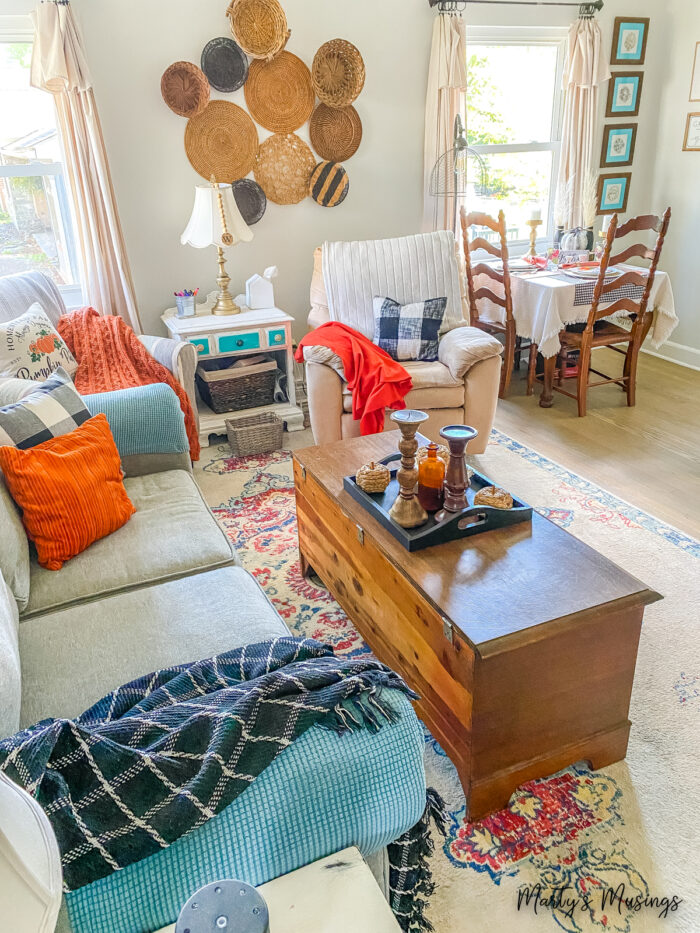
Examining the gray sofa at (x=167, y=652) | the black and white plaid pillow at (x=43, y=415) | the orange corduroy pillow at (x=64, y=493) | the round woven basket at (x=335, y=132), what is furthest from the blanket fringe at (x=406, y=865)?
the round woven basket at (x=335, y=132)

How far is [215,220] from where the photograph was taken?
3.51 m

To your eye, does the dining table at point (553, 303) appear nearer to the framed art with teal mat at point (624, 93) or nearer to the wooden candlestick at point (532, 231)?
the wooden candlestick at point (532, 231)

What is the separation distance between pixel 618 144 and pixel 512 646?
4.34 meters

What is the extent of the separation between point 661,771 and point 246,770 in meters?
1.24

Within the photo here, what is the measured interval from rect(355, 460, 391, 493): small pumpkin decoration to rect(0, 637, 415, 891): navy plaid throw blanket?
0.89 meters

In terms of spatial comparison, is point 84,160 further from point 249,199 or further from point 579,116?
point 579,116

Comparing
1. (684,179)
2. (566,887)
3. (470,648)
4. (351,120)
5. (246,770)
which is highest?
(351,120)

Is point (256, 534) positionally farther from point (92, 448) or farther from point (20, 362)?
point (20, 362)

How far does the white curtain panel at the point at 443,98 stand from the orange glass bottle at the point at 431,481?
2836 mm

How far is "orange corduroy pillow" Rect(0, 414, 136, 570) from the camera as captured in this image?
73.4 inches

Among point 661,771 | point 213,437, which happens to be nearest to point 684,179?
point 213,437

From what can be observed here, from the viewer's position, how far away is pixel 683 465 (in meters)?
3.29

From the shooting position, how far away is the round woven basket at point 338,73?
3.80m

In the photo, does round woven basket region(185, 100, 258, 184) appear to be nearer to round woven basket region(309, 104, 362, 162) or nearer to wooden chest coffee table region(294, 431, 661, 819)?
round woven basket region(309, 104, 362, 162)
